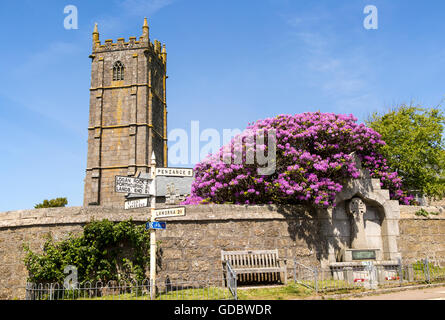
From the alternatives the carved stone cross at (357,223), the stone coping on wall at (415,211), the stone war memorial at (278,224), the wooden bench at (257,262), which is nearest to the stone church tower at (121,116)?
the stone war memorial at (278,224)

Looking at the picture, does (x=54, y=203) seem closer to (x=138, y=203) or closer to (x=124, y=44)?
(x=124, y=44)

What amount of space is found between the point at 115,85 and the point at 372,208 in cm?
3994

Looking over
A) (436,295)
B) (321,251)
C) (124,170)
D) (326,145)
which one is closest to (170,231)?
(321,251)

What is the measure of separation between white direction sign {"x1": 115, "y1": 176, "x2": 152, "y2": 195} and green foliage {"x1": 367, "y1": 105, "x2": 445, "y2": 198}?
1129cm

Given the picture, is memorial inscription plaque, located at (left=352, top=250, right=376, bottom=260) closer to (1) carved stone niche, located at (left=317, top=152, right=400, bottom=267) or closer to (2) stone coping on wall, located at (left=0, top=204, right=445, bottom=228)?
(1) carved stone niche, located at (left=317, top=152, right=400, bottom=267)

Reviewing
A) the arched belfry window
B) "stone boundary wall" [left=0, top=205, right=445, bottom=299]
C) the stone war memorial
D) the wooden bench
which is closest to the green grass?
the stone war memorial

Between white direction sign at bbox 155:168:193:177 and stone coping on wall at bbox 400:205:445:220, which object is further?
→ stone coping on wall at bbox 400:205:445:220

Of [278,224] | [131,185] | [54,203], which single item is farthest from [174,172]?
[54,203]

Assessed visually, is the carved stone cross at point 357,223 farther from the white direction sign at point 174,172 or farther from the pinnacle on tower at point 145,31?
the pinnacle on tower at point 145,31

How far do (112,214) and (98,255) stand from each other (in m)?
1.30

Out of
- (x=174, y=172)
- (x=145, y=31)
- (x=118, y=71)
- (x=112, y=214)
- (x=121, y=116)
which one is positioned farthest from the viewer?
(x=145, y=31)

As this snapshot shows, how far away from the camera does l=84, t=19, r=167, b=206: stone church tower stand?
44.7 metres

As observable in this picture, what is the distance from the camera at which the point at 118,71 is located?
49.1 metres

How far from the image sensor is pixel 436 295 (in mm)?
9734
